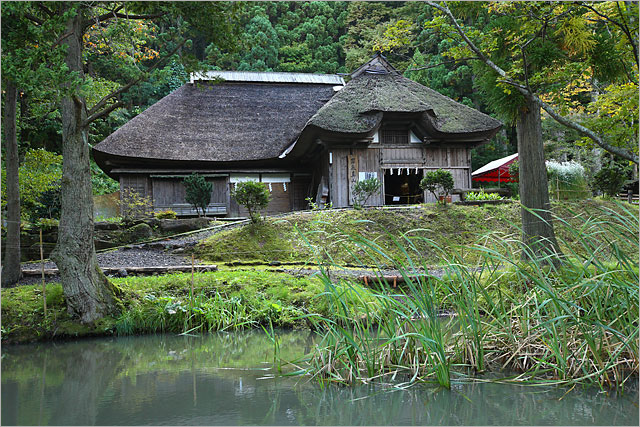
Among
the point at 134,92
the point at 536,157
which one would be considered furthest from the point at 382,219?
the point at 134,92

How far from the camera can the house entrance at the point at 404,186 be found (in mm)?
17219

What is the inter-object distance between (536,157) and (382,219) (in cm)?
486

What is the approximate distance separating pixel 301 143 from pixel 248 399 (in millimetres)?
12618

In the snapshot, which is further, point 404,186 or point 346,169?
point 404,186

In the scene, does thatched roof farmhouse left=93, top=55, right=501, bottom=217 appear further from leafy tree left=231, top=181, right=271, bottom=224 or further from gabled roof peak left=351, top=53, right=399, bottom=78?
leafy tree left=231, top=181, right=271, bottom=224

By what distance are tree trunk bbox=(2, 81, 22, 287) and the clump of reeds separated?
656cm

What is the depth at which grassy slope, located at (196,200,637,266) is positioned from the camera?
10.4 m

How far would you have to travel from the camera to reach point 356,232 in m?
11.0

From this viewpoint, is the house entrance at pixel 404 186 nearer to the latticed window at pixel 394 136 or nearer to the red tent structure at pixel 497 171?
the latticed window at pixel 394 136

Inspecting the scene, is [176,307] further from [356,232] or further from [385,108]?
[385,108]

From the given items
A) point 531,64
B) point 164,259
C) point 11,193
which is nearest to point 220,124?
point 164,259

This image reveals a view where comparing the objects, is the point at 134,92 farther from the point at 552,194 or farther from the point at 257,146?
the point at 552,194

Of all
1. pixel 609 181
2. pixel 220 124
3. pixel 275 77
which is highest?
pixel 275 77

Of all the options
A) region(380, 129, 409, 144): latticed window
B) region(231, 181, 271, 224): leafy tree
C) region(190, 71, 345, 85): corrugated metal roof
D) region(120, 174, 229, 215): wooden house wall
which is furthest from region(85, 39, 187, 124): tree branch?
region(190, 71, 345, 85): corrugated metal roof
